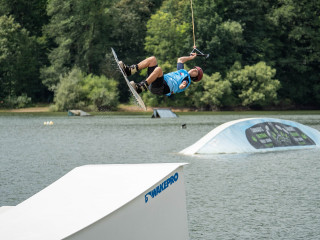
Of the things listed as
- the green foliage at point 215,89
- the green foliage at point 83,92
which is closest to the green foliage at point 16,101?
the green foliage at point 83,92

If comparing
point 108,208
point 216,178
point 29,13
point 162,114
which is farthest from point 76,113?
point 108,208

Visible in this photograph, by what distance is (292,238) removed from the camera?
1195 centimetres

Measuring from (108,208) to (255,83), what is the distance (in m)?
84.1

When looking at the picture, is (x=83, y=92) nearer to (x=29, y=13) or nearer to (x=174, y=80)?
(x=29, y=13)

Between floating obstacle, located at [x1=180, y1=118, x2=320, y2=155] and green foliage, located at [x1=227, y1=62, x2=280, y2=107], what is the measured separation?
58.4m

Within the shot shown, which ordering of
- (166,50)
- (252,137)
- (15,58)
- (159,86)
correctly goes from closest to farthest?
1. (159,86)
2. (252,137)
3. (166,50)
4. (15,58)

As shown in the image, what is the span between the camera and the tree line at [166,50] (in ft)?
297

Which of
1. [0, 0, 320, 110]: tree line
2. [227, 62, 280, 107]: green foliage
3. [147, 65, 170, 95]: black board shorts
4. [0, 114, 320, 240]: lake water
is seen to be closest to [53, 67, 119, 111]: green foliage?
[0, 0, 320, 110]: tree line

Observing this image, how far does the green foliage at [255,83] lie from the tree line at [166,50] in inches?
5.5

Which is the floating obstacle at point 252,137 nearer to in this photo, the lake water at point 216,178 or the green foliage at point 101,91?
the lake water at point 216,178

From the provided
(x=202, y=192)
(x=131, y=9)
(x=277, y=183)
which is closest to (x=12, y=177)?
(x=202, y=192)

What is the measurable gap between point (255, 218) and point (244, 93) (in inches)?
3042

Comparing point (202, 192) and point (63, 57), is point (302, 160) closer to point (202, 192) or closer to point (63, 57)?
point (202, 192)

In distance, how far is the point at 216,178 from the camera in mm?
21703
